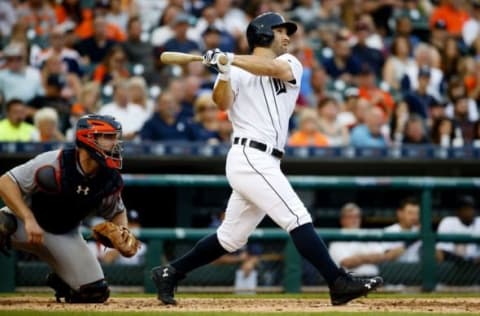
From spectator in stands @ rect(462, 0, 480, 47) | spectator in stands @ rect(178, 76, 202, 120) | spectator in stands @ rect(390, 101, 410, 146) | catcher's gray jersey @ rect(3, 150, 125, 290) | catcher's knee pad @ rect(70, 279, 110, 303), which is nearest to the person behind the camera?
catcher's gray jersey @ rect(3, 150, 125, 290)

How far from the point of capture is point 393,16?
1574 centimetres

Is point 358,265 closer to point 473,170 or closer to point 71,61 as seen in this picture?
point 473,170

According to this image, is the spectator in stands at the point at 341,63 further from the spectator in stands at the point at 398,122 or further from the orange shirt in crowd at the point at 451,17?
the orange shirt in crowd at the point at 451,17

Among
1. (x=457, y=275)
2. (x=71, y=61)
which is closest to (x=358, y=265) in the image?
(x=457, y=275)

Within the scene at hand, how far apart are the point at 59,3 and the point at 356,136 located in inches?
180

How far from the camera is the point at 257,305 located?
7.31 meters

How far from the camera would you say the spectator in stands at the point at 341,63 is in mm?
14070

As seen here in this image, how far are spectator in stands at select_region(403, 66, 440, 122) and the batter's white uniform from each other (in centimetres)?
615

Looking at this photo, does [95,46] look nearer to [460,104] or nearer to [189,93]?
[189,93]

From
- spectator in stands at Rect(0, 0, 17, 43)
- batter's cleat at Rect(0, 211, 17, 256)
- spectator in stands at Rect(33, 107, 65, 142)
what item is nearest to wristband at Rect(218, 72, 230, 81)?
batter's cleat at Rect(0, 211, 17, 256)

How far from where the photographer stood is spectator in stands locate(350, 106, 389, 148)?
1171 centimetres

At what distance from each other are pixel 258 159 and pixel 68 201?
1252 millimetres

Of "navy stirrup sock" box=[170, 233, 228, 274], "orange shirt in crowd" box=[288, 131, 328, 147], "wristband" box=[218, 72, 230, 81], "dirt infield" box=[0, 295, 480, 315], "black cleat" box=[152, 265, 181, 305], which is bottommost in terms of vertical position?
"dirt infield" box=[0, 295, 480, 315]

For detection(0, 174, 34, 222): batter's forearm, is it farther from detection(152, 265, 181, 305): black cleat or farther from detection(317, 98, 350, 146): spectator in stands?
detection(317, 98, 350, 146): spectator in stands
